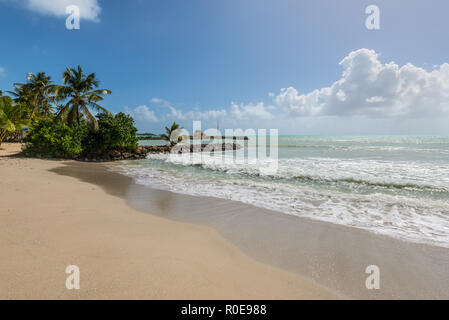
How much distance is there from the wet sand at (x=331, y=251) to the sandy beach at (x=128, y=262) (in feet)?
1.00

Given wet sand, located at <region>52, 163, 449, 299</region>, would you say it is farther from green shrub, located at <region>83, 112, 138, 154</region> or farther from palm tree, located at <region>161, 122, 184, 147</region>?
palm tree, located at <region>161, 122, 184, 147</region>

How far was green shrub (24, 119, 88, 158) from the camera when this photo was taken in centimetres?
1875

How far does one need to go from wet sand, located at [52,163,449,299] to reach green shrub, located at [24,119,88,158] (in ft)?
62.3

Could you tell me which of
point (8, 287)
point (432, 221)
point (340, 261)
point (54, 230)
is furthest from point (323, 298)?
point (432, 221)

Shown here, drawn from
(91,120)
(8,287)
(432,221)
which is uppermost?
(91,120)

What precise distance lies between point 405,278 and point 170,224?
4012mm

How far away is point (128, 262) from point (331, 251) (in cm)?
322

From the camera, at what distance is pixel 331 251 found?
3410 millimetres

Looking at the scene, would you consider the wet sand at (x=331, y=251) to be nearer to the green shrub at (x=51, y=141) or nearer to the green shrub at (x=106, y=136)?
the green shrub at (x=106, y=136)

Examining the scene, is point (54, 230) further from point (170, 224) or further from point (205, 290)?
point (205, 290)

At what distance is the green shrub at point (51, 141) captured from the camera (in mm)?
18750

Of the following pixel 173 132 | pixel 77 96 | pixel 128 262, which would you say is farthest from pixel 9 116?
pixel 128 262

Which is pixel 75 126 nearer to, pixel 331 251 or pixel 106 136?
pixel 106 136
